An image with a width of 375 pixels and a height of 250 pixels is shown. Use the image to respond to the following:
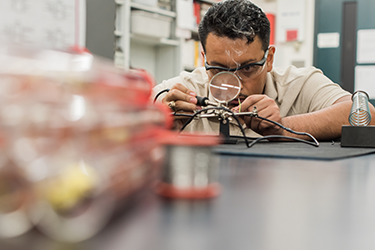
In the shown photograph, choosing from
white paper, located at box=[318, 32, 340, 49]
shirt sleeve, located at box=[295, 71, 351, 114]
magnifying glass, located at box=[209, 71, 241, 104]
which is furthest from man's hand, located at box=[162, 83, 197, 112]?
white paper, located at box=[318, 32, 340, 49]

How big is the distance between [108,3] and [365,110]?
1.00 metres

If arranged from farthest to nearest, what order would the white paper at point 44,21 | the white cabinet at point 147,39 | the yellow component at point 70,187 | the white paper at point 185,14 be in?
1. the white paper at point 185,14
2. the white cabinet at point 147,39
3. the white paper at point 44,21
4. the yellow component at point 70,187

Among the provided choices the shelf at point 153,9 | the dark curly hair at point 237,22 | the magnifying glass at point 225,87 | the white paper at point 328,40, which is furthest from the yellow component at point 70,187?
the white paper at point 328,40

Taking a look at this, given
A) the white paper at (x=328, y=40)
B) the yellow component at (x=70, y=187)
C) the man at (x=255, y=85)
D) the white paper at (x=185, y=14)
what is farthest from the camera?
the white paper at (x=328, y=40)

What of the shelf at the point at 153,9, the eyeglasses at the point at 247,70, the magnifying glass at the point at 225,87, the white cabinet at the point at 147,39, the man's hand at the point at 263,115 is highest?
the shelf at the point at 153,9

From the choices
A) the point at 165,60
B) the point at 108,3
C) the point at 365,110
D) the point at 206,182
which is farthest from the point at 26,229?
the point at 165,60

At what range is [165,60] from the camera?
125 inches

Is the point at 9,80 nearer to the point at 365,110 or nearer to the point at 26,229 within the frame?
the point at 26,229

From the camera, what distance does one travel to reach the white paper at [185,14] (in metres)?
2.99

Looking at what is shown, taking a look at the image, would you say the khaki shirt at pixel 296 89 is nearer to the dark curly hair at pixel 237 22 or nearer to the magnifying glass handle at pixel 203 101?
the dark curly hair at pixel 237 22

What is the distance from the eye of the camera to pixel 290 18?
12.3 ft

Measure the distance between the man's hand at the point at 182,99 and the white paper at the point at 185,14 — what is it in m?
1.98

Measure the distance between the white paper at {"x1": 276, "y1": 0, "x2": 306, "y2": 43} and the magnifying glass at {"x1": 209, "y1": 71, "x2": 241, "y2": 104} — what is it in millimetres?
2865

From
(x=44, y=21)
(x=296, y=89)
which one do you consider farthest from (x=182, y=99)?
(x=296, y=89)
